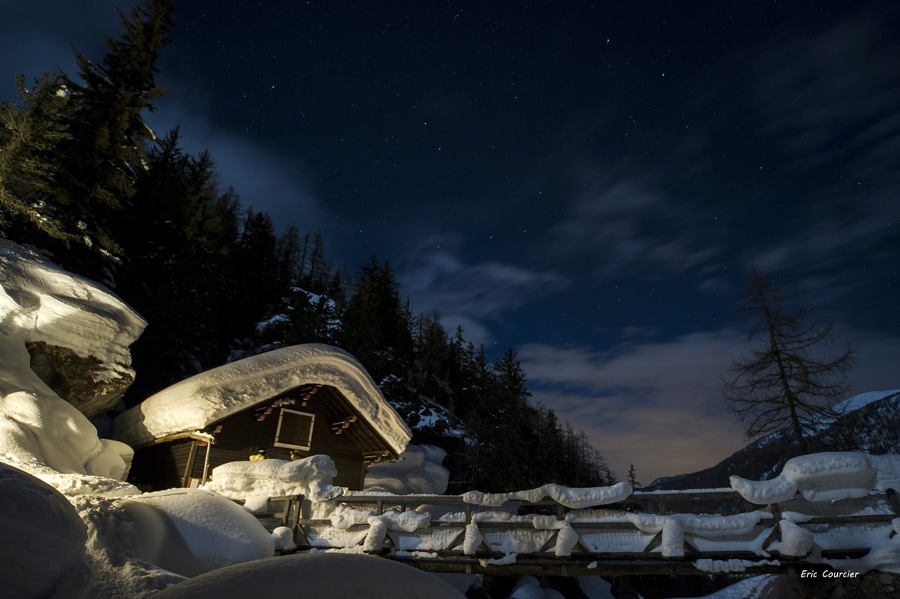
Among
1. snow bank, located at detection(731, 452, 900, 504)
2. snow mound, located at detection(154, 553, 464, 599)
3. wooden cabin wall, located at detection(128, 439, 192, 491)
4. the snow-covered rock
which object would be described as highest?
the snow-covered rock

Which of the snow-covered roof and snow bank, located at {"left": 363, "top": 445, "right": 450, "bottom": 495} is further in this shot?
snow bank, located at {"left": 363, "top": 445, "right": 450, "bottom": 495}

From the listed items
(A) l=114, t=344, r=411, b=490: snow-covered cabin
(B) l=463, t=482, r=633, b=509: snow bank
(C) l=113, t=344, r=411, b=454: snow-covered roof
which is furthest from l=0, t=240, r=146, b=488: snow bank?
(B) l=463, t=482, r=633, b=509: snow bank

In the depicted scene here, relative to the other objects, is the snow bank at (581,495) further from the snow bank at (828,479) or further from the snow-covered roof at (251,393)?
the snow-covered roof at (251,393)

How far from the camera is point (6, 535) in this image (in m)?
3.32

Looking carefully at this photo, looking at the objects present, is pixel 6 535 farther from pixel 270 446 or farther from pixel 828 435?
pixel 828 435

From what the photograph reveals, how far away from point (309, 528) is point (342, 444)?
Result: 25.4 feet

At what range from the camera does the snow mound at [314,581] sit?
1979mm

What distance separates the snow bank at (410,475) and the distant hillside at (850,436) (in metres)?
10.5

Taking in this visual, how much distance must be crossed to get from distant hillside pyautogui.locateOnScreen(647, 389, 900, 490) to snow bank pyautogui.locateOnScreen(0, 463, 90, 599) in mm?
14173

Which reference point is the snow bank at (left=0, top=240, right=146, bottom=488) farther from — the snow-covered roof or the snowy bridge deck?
the snowy bridge deck

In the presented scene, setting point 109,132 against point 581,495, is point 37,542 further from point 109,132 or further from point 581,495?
point 109,132

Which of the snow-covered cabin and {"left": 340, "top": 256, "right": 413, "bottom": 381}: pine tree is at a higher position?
{"left": 340, "top": 256, "right": 413, "bottom": 381}: pine tree

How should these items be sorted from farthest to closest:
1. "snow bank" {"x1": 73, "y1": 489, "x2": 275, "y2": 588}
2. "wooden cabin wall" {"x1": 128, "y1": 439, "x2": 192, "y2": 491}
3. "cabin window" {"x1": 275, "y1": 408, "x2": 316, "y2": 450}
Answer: "cabin window" {"x1": 275, "y1": 408, "x2": 316, "y2": 450}, "wooden cabin wall" {"x1": 128, "y1": 439, "x2": 192, "y2": 491}, "snow bank" {"x1": 73, "y1": 489, "x2": 275, "y2": 588}

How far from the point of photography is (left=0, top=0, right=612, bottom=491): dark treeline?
14969 mm
